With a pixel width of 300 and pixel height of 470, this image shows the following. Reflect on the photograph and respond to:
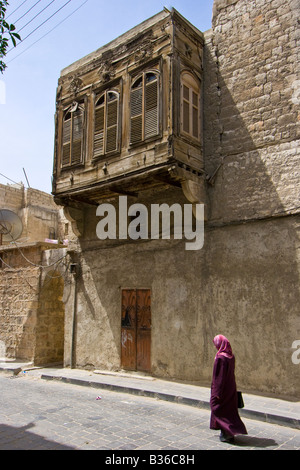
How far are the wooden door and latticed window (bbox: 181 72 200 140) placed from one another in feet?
13.5

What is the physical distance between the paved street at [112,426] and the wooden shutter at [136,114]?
19.2 feet

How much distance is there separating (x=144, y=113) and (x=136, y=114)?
1.11 ft

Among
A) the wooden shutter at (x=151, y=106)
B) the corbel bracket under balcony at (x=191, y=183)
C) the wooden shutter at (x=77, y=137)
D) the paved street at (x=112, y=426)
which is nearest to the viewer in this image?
the paved street at (x=112, y=426)

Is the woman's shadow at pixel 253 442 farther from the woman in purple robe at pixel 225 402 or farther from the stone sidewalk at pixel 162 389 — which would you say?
the stone sidewalk at pixel 162 389

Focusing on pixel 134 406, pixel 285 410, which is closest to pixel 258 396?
pixel 285 410

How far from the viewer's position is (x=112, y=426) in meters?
5.97

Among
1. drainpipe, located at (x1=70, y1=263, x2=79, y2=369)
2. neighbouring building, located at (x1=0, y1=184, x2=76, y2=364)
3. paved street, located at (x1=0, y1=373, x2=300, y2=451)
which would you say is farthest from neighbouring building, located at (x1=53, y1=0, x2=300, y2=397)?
neighbouring building, located at (x1=0, y1=184, x2=76, y2=364)

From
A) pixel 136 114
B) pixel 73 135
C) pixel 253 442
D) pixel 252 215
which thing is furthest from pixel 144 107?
pixel 253 442

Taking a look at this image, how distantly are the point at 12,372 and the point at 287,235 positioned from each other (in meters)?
8.62

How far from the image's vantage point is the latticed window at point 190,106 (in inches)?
352

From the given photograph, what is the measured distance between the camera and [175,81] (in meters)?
8.77

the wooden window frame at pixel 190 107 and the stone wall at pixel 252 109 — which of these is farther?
the wooden window frame at pixel 190 107

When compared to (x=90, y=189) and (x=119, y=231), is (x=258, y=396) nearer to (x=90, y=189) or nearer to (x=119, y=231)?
(x=119, y=231)

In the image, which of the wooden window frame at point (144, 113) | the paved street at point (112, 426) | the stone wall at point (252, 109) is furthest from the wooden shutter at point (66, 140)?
the paved street at point (112, 426)
